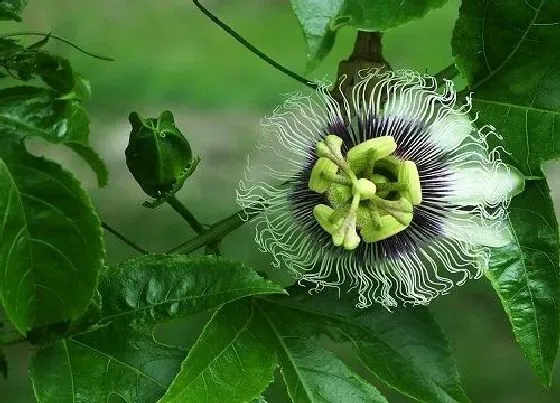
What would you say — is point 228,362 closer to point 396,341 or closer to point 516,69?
point 396,341

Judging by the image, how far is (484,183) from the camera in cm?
73

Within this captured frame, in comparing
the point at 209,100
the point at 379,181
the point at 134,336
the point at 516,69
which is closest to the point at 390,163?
the point at 379,181

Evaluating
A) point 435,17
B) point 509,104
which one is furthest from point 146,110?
point 509,104

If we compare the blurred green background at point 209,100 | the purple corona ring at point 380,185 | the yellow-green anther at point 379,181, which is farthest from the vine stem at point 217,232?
the blurred green background at point 209,100

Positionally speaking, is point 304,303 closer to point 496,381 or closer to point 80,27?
point 496,381

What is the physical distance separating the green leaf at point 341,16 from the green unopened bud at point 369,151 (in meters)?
→ 0.15

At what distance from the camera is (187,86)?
4.81ft

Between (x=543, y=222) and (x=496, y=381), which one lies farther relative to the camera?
(x=496, y=381)

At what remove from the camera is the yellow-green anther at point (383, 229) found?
70 cm

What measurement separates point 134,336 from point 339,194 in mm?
207

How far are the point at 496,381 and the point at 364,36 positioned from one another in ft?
2.53

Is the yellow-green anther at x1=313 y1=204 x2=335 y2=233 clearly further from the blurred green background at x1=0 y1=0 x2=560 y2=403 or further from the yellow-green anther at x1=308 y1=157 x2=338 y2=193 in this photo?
the blurred green background at x1=0 y1=0 x2=560 y2=403

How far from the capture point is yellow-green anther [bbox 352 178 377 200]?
67 centimetres

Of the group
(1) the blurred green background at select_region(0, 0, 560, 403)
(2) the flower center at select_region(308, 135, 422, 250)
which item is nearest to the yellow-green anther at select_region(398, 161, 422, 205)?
(2) the flower center at select_region(308, 135, 422, 250)
